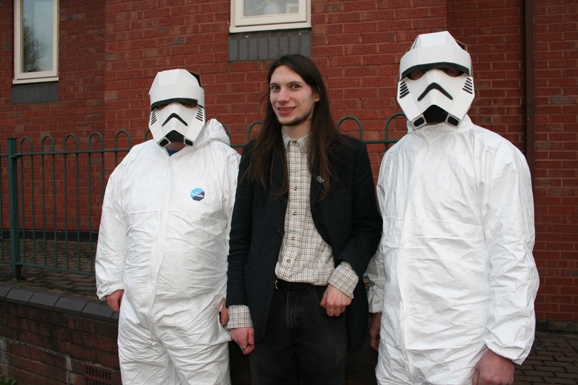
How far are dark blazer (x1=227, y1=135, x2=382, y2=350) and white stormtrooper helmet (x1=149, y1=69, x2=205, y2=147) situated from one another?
1.64ft

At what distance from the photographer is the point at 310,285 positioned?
1.85 m

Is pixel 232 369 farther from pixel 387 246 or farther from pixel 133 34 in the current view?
pixel 133 34

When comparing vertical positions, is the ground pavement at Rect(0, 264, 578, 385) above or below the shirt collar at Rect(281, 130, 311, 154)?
below

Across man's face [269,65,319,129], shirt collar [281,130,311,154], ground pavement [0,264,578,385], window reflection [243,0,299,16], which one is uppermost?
window reflection [243,0,299,16]

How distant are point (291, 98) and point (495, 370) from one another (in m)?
1.37

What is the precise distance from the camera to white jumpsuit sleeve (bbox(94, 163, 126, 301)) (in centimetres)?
237

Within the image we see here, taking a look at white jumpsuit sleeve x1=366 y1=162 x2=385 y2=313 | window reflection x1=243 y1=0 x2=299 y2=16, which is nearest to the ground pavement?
white jumpsuit sleeve x1=366 y1=162 x2=385 y2=313

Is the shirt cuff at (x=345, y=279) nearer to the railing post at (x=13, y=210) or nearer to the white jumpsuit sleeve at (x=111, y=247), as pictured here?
the white jumpsuit sleeve at (x=111, y=247)

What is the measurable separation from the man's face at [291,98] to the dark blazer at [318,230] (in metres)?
0.21

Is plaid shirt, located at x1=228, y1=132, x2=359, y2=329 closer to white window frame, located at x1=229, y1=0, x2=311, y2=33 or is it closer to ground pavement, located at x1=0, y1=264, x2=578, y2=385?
ground pavement, located at x1=0, y1=264, x2=578, y2=385

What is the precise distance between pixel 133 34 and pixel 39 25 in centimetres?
268

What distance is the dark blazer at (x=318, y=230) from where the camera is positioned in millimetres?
1864

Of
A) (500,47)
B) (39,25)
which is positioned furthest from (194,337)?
(39,25)

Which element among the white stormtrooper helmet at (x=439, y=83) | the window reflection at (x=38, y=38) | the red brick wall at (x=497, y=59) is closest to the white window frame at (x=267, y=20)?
the red brick wall at (x=497, y=59)
